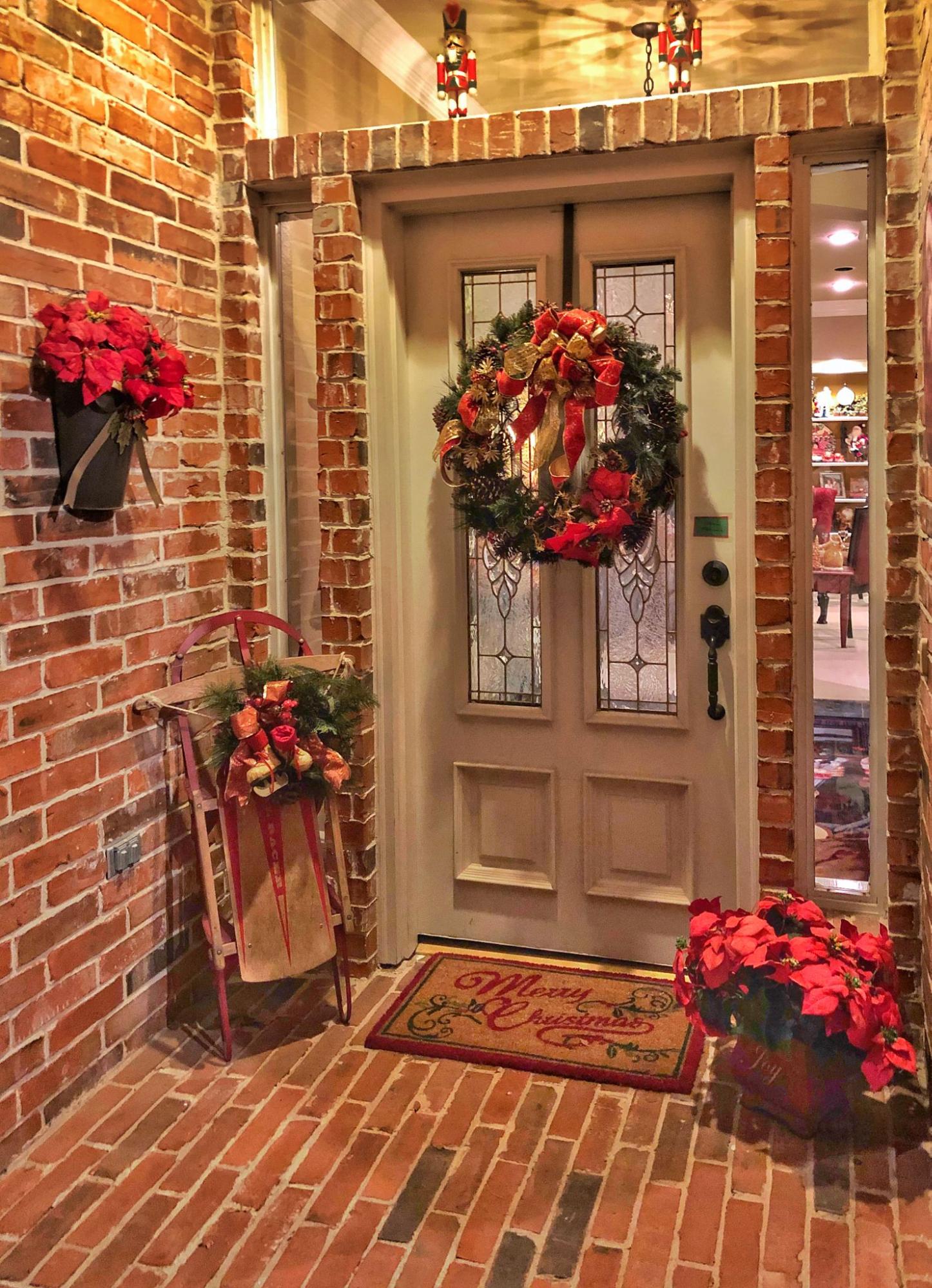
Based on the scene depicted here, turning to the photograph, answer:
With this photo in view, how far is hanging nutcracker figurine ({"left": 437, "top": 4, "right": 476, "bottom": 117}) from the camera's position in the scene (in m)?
3.07

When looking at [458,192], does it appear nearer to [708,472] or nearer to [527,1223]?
[708,472]

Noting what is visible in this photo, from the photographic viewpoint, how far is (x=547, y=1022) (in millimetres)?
2998

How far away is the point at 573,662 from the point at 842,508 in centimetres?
86

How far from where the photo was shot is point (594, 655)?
3.26 metres

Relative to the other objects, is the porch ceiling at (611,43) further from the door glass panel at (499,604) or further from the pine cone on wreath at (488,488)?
the pine cone on wreath at (488,488)

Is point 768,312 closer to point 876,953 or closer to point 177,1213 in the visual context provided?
point 876,953

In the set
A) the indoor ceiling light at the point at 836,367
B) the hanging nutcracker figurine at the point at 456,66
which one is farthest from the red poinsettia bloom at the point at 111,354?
the indoor ceiling light at the point at 836,367

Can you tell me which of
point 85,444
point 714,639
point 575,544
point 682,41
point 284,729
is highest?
point 682,41

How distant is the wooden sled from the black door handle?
1.09m

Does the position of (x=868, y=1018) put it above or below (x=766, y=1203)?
above

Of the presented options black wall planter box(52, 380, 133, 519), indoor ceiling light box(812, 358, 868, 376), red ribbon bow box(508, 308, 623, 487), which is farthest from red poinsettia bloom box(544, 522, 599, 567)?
black wall planter box(52, 380, 133, 519)

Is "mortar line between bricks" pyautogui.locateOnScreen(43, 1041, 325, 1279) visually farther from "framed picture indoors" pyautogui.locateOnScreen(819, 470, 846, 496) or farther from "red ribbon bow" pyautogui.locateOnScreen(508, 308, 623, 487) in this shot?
"framed picture indoors" pyautogui.locateOnScreen(819, 470, 846, 496)

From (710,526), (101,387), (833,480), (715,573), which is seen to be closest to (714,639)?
(715,573)

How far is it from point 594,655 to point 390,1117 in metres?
1.37
